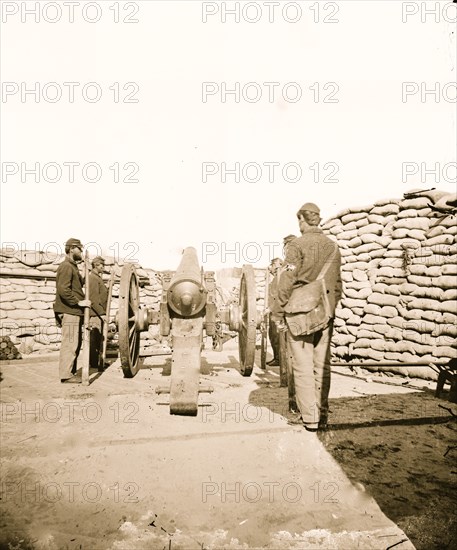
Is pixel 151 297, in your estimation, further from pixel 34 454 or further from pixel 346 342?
pixel 34 454

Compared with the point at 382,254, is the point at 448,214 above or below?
above

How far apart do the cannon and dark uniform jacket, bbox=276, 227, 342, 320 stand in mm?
709

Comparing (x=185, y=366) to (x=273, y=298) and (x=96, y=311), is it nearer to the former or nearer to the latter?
(x=273, y=298)

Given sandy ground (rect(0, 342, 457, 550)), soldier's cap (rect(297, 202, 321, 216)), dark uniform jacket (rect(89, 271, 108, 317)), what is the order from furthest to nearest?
dark uniform jacket (rect(89, 271, 108, 317)) < soldier's cap (rect(297, 202, 321, 216)) < sandy ground (rect(0, 342, 457, 550))

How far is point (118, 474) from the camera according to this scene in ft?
8.95

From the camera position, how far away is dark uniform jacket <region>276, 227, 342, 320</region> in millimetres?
3641

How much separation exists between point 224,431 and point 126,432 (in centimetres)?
93

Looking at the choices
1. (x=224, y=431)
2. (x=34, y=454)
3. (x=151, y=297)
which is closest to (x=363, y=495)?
(x=224, y=431)

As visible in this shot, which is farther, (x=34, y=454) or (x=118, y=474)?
(x=34, y=454)

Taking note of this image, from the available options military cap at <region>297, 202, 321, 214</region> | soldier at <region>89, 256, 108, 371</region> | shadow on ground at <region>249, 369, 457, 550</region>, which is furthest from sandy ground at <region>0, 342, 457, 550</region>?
military cap at <region>297, 202, 321, 214</region>

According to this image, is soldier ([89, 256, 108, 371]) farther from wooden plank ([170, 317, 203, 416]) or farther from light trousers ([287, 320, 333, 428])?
light trousers ([287, 320, 333, 428])

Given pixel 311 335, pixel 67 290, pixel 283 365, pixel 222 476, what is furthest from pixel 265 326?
pixel 67 290

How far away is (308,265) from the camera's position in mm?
3637

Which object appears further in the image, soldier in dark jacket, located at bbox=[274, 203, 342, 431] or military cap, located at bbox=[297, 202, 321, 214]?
military cap, located at bbox=[297, 202, 321, 214]
